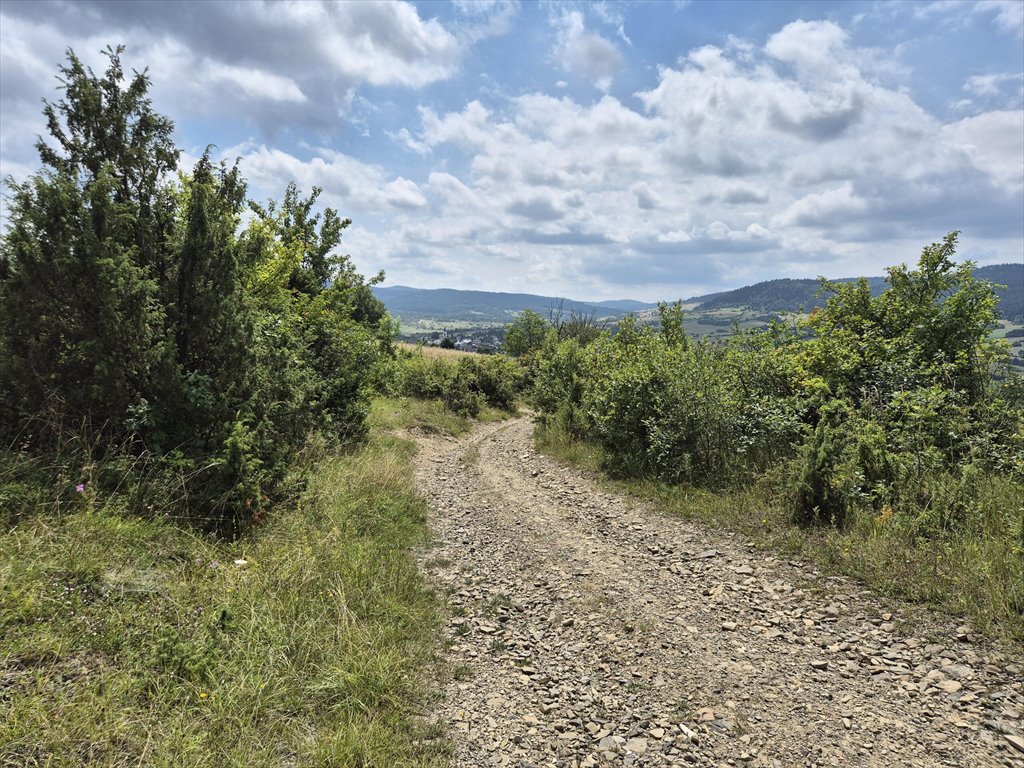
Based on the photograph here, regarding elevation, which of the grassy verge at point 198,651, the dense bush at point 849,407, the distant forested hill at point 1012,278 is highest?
the distant forested hill at point 1012,278

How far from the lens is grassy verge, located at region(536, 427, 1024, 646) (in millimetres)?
4809

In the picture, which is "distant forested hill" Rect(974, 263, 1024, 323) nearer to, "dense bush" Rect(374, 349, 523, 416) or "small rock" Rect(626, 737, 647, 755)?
"dense bush" Rect(374, 349, 523, 416)

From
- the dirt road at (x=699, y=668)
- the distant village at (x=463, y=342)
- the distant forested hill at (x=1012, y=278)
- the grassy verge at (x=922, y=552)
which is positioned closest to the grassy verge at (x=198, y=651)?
the dirt road at (x=699, y=668)

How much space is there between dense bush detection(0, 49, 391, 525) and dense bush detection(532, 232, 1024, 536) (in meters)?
7.73

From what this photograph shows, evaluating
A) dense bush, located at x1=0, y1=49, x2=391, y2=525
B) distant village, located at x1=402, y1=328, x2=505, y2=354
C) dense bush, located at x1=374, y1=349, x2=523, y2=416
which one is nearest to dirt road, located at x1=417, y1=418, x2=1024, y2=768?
dense bush, located at x1=0, y1=49, x2=391, y2=525

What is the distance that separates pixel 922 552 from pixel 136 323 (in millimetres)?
10083

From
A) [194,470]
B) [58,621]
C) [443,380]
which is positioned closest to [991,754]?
[58,621]

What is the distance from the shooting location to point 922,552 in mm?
5746

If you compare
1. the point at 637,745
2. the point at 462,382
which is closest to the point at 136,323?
the point at 637,745

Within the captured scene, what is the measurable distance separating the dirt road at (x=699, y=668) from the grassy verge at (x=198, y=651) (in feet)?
2.39

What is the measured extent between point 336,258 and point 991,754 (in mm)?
20012

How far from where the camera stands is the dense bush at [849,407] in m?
7.00

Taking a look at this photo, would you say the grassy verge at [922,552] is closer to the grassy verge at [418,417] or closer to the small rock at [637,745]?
the small rock at [637,745]

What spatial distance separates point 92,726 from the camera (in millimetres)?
3182
